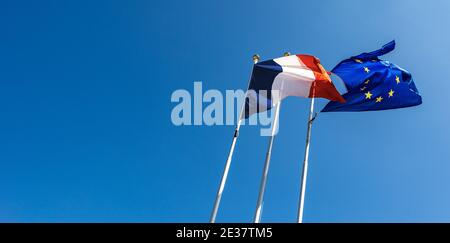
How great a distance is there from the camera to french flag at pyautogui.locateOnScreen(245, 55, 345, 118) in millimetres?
15781

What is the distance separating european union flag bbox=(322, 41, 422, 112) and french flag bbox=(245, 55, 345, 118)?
882mm

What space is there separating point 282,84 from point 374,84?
15.6ft

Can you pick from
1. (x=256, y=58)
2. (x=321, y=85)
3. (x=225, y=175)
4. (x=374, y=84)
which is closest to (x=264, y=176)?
(x=225, y=175)

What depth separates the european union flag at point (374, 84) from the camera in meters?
16.4

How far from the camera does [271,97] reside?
15930 mm

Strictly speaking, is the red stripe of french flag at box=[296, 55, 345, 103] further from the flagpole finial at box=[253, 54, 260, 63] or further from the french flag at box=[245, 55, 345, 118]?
the flagpole finial at box=[253, 54, 260, 63]

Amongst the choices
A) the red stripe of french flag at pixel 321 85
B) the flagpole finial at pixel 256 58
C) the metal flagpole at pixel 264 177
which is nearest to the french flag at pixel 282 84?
the red stripe of french flag at pixel 321 85

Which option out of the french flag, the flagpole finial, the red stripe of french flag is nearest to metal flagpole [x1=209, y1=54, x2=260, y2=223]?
the french flag
